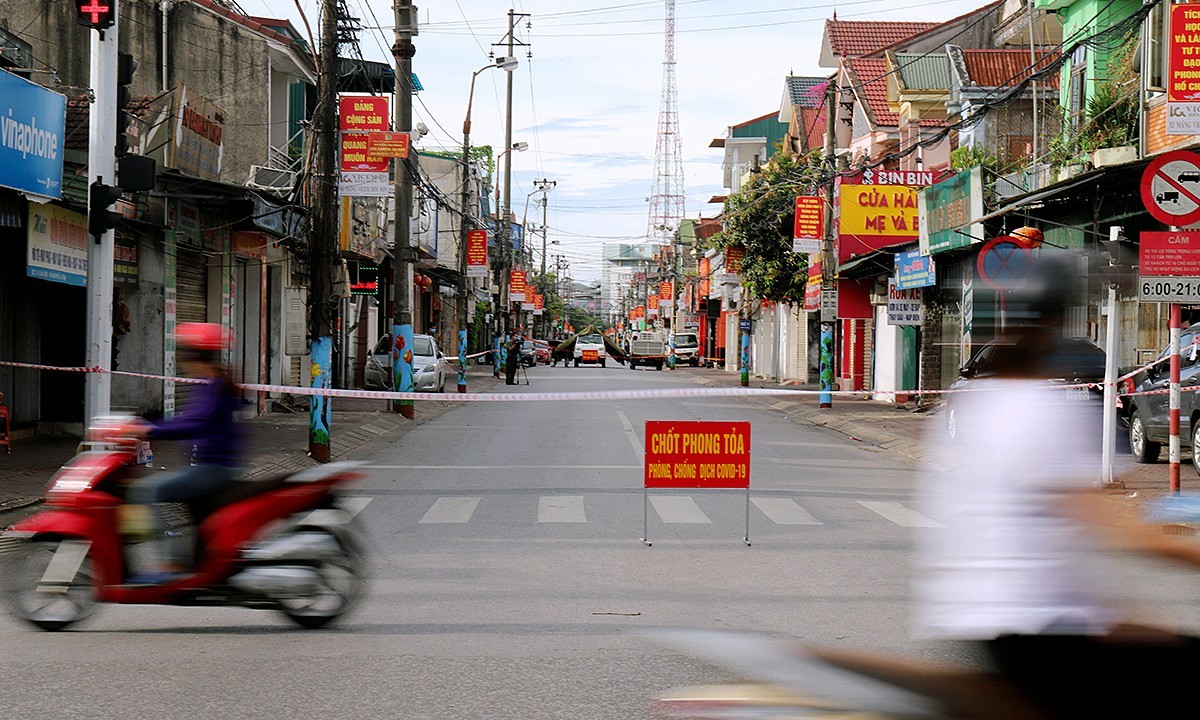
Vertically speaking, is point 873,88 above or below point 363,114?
above

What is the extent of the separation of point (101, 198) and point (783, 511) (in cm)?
783

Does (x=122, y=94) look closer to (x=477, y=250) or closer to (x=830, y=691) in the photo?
(x=830, y=691)

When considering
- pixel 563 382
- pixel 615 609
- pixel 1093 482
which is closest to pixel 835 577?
pixel 615 609

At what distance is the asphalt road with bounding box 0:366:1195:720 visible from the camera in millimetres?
5965

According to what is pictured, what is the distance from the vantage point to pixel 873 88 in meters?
43.5

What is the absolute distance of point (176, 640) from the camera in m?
7.16

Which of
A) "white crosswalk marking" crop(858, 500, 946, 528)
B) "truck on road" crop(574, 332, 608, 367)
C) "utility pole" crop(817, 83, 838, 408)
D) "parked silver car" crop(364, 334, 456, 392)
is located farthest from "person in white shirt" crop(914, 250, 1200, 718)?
"truck on road" crop(574, 332, 608, 367)

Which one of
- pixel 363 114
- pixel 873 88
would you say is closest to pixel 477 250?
pixel 873 88

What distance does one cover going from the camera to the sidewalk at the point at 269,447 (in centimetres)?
1357

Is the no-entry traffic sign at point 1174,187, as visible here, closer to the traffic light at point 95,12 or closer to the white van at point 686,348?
the traffic light at point 95,12

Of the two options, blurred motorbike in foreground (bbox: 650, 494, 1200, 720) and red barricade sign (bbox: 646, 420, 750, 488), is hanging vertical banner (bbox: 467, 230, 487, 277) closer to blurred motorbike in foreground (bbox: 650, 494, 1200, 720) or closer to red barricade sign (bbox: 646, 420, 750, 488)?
red barricade sign (bbox: 646, 420, 750, 488)

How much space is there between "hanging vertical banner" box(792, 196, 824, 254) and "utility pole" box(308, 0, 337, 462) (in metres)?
15.5

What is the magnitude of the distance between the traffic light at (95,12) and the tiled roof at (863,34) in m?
38.1

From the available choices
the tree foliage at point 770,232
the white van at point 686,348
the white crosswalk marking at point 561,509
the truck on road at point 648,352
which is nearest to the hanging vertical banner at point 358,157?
the white crosswalk marking at point 561,509
